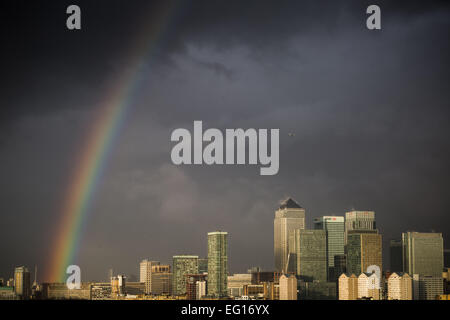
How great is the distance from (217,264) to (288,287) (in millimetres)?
22620

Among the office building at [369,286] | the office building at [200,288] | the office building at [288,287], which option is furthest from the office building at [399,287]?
the office building at [200,288]

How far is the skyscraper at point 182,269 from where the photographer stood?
189175mm

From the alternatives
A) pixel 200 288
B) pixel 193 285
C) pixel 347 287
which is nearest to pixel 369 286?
pixel 347 287

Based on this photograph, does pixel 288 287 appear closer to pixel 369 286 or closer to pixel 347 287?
pixel 347 287

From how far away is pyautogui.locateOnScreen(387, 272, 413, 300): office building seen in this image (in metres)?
166

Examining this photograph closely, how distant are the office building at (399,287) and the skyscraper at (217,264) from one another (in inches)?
1642

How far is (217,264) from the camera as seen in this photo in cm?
18538

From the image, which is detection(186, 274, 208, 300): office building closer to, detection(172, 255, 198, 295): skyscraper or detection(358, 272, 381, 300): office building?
detection(172, 255, 198, 295): skyscraper

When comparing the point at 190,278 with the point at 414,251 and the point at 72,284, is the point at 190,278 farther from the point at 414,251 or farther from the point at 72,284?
the point at 414,251

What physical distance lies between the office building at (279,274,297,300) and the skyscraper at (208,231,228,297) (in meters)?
15.3

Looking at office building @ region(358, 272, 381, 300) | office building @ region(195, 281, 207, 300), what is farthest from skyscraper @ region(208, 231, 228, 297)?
office building @ region(358, 272, 381, 300)

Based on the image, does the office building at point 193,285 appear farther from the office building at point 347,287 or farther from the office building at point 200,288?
the office building at point 347,287

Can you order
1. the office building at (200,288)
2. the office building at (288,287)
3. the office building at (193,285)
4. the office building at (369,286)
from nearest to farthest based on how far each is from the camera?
the office building at (369,286) < the office building at (288,287) < the office building at (193,285) < the office building at (200,288)
